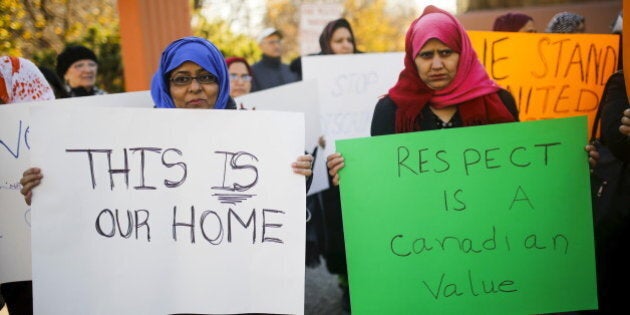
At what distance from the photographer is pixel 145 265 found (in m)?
2.04

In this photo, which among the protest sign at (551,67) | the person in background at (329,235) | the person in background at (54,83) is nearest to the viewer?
the protest sign at (551,67)

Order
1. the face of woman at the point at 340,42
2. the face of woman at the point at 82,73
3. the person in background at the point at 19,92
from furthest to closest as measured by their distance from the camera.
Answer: the face of woman at the point at 340,42 → the face of woman at the point at 82,73 → the person in background at the point at 19,92

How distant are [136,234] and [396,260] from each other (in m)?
0.97

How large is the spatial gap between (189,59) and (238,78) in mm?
2471

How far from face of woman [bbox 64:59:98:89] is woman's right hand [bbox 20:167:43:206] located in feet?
9.47

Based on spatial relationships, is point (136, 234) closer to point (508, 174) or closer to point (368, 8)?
point (508, 174)

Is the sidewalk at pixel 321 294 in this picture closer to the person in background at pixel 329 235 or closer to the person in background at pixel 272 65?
the person in background at pixel 329 235

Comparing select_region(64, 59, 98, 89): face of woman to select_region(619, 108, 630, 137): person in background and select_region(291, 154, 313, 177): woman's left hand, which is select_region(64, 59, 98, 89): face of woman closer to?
select_region(291, 154, 313, 177): woman's left hand

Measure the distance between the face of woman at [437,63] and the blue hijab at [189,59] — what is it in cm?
86

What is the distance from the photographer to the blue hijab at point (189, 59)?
7.66 feet

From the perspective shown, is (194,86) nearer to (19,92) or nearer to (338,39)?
(19,92)

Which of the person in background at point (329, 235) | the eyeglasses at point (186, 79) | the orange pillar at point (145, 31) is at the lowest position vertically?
the person in background at point (329, 235)

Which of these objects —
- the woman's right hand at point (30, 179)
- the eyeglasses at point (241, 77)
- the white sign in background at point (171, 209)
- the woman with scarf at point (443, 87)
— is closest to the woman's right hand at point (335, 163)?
the white sign in background at point (171, 209)

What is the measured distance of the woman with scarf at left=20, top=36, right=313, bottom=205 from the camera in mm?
2340
